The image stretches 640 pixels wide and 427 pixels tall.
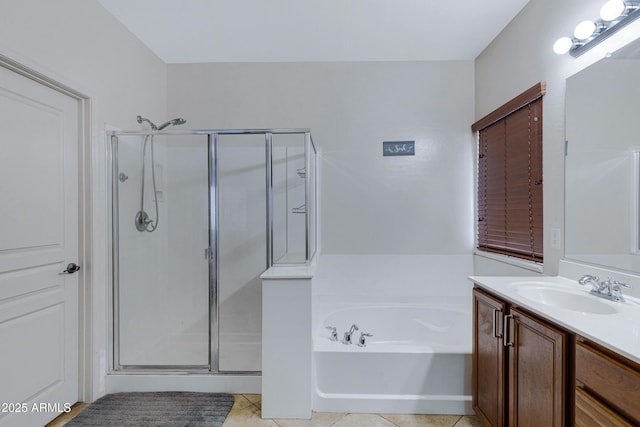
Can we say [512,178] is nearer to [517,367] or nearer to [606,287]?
[606,287]

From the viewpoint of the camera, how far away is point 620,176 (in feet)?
4.50

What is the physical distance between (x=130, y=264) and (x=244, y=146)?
1.26m

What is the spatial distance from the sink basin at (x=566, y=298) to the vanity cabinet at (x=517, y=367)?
16cm

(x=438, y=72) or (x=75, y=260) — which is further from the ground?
(x=438, y=72)

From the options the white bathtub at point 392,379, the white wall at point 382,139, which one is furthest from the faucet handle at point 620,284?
the white wall at point 382,139

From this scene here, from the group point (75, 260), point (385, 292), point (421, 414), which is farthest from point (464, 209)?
point (75, 260)

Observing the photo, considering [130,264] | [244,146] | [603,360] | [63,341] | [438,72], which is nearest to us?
[603,360]

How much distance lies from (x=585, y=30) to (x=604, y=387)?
1.58 m

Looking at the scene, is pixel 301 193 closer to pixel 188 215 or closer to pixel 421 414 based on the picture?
pixel 188 215

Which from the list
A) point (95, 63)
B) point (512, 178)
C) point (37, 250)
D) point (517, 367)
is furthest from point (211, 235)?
point (512, 178)

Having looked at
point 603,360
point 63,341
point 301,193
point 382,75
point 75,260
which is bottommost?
point 63,341

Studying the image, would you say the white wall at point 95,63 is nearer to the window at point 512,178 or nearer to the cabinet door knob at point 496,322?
the cabinet door knob at point 496,322

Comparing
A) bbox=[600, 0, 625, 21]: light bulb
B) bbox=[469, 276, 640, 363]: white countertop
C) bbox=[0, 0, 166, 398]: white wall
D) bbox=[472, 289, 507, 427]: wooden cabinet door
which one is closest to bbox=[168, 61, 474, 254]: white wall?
bbox=[0, 0, 166, 398]: white wall

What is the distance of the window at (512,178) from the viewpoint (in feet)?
6.49
